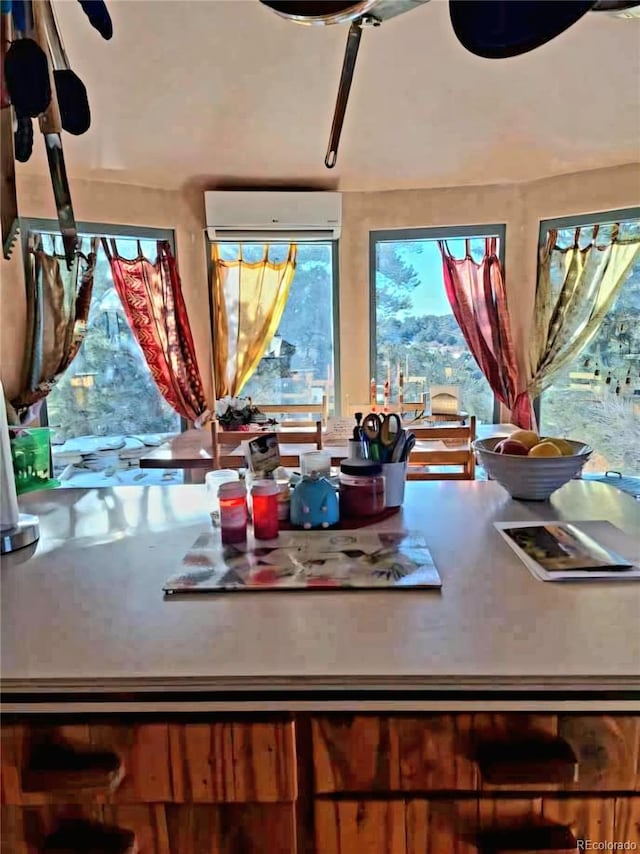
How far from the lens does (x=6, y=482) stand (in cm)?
113

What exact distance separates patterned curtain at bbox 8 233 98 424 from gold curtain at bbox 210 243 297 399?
0.93 meters

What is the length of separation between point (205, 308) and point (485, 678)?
141 inches

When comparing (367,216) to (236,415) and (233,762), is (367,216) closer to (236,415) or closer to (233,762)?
(236,415)

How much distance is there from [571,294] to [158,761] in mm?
3727

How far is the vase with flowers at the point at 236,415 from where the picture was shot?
10.7 feet

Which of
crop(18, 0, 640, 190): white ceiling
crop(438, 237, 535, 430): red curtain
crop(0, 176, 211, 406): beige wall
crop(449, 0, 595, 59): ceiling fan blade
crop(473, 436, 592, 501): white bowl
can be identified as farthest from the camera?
crop(438, 237, 535, 430): red curtain

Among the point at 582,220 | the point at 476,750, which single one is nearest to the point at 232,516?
the point at 476,750

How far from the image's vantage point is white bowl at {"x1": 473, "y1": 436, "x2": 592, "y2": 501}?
4.45ft

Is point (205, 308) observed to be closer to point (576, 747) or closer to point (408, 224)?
point (408, 224)

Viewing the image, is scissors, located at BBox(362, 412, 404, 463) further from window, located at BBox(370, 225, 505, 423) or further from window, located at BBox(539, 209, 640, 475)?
window, located at BBox(539, 209, 640, 475)

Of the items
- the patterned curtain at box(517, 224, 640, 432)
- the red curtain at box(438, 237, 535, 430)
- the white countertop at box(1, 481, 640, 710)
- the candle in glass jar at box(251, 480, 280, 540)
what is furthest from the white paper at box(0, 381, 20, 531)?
the patterned curtain at box(517, 224, 640, 432)

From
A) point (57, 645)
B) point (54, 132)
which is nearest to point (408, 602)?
point (57, 645)

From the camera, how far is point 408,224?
3914 millimetres

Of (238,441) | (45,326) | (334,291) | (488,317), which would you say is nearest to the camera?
(238,441)
